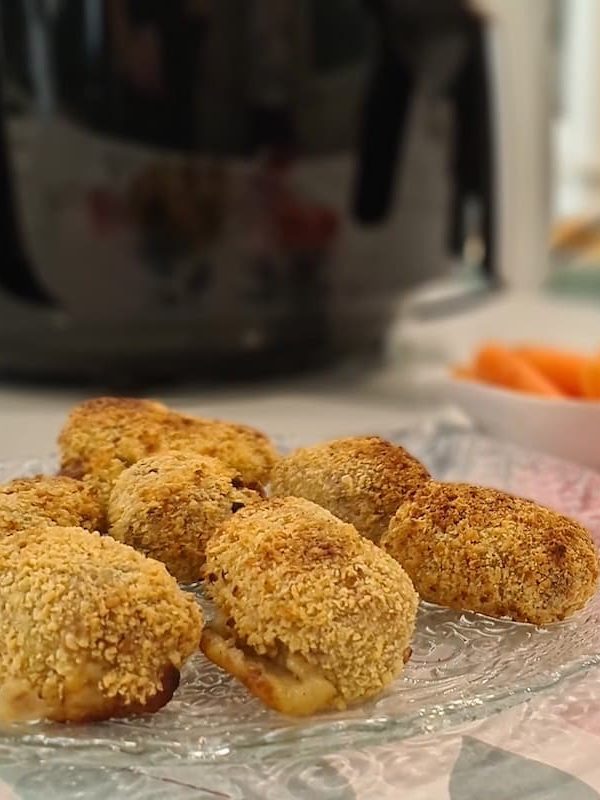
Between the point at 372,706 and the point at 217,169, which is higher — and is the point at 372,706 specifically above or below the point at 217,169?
below

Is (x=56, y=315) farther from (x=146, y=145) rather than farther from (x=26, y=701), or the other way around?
(x=26, y=701)

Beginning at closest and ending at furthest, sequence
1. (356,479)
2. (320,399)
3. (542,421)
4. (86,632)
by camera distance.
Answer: (86,632) < (356,479) < (542,421) < (320,399)

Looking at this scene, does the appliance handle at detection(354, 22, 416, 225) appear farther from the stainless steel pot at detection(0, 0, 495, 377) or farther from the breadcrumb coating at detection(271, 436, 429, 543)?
the breadcrumb coating at detection(271, 436, 429, 543)

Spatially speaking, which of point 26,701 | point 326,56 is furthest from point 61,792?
point 326,56

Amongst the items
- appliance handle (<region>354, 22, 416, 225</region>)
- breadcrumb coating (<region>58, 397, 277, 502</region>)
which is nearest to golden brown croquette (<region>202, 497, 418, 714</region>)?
breadcrumb coating (<region>58, 397, 277, 502</region>)

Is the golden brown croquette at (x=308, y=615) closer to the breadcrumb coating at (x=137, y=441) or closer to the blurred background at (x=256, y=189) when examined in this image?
the breadcrumb coating at (x=137, y=441)

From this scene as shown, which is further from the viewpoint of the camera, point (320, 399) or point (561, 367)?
point (320, 399)

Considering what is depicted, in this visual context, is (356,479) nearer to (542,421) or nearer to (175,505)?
(175,505)

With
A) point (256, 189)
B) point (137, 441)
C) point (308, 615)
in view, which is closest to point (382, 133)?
point (256, 189)
